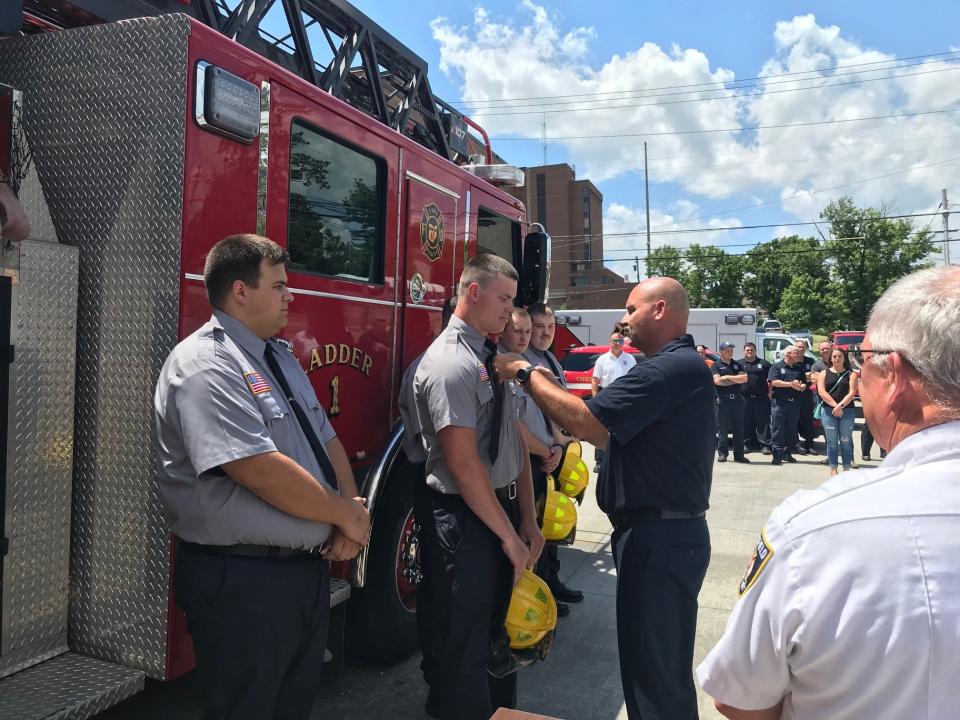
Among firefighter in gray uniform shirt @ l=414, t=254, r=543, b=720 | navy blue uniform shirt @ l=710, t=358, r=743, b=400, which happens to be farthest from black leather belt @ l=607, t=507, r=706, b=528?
navy blue uniform shirt @ l=710, t=358, r=743, b=400

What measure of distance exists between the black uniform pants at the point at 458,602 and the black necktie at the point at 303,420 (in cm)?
59

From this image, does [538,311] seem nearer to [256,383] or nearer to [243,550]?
[256,383]

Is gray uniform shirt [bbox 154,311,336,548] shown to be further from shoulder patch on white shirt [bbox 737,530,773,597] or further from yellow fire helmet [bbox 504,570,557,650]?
shoulder patch on white shirt [bbox 737,530,773,597]

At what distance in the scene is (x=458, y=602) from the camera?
2.54 metres

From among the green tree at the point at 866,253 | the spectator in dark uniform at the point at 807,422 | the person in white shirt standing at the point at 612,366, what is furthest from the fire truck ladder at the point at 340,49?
the green tree at the point at 866,253

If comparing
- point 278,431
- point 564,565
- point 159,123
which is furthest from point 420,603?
point 564,565

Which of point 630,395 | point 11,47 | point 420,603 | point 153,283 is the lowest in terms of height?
point 420,603

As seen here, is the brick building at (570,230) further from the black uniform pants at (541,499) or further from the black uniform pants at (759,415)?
the black uniform pants at (541,499)

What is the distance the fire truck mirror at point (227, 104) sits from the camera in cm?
234

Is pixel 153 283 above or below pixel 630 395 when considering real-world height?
above

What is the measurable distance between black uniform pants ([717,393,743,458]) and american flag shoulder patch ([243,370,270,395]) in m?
9.22

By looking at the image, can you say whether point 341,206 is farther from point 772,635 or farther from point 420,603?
point 772,635

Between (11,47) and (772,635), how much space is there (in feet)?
10.1

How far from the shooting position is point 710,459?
2609 millimetres
